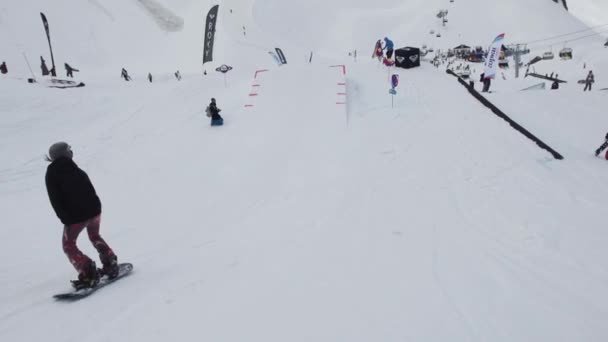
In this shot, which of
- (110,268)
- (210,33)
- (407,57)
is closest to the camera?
(110,268)

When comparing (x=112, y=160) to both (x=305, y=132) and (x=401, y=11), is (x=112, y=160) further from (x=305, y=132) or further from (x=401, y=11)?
(x=401, y=11)

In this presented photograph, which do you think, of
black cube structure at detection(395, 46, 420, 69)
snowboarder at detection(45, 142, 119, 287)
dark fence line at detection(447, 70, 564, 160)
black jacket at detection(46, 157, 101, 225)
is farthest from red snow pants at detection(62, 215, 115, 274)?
black cube structure at detection(395, 46, 420, 69)

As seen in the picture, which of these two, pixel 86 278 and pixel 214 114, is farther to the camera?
pixel 214 114

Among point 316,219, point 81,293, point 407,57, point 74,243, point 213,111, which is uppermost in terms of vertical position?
point 407,57

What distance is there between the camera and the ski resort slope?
12.1ft

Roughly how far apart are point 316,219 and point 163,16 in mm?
44950

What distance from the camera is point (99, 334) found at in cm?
348

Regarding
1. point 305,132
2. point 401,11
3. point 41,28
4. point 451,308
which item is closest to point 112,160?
point 305,132

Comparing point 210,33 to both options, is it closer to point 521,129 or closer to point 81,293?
point 521,129

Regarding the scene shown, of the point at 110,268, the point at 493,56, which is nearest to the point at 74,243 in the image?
the point at 110,268

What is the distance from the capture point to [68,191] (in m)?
4.09

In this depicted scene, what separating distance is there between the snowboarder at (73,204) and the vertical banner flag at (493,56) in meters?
20.7

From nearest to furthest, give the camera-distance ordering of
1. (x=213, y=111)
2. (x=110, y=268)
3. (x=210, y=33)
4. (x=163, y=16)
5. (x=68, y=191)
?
1. (x=68, y=191)
2. (x=110, y=268)
3. (x=213, y=111)
4. (x=210, y=33)
5. (x=163, y=16)

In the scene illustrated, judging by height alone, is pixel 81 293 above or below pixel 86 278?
below
